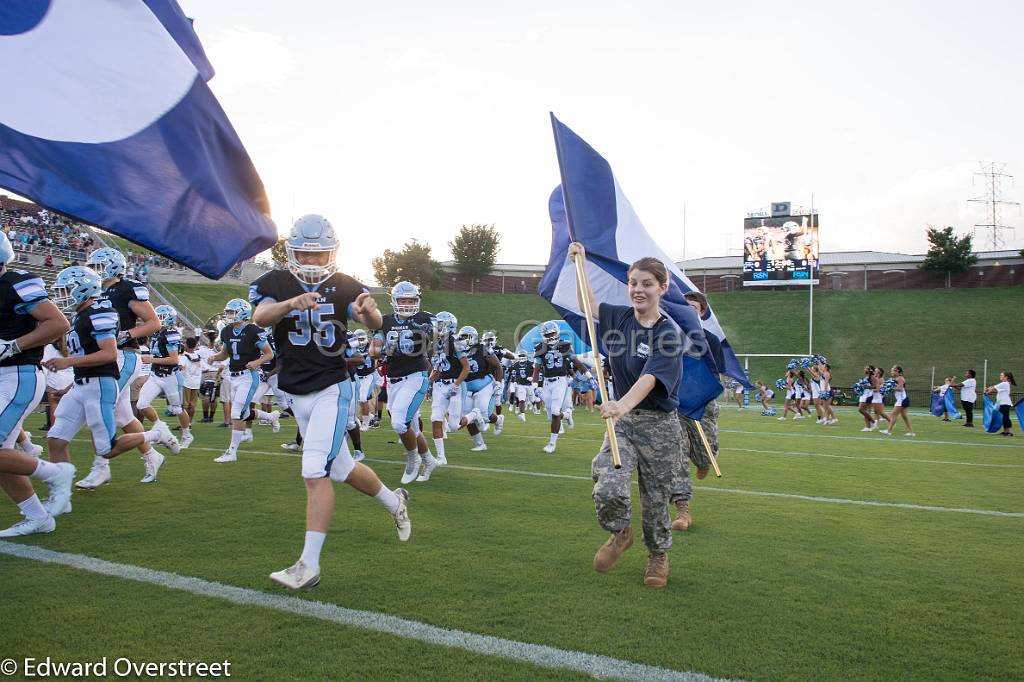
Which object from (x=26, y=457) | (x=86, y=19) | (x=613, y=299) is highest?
(x=86, y=19)

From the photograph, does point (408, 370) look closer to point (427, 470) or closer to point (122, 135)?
point (427, 470)

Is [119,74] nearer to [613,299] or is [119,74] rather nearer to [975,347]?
[613,299]

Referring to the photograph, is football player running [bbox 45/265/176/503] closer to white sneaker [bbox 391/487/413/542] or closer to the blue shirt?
white sneaker [bbox 391/487/413/542]

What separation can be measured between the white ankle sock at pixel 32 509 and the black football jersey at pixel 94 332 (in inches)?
55.1

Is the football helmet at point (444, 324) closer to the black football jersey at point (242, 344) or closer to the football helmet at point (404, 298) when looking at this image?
the football helmet at point (404, 298)

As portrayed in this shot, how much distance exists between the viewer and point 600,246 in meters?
7.23

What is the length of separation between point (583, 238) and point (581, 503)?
8.32 feet

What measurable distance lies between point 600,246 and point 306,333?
3464 millimetres

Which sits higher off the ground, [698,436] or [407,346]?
[407,346]

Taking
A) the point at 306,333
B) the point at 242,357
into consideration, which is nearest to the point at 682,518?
the point at 306,333

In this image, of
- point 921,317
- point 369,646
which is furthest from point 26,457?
point 921,317

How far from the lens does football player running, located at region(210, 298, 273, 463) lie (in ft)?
35.2

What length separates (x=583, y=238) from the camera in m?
7.05

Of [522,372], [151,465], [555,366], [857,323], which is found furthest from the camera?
[857,323]
